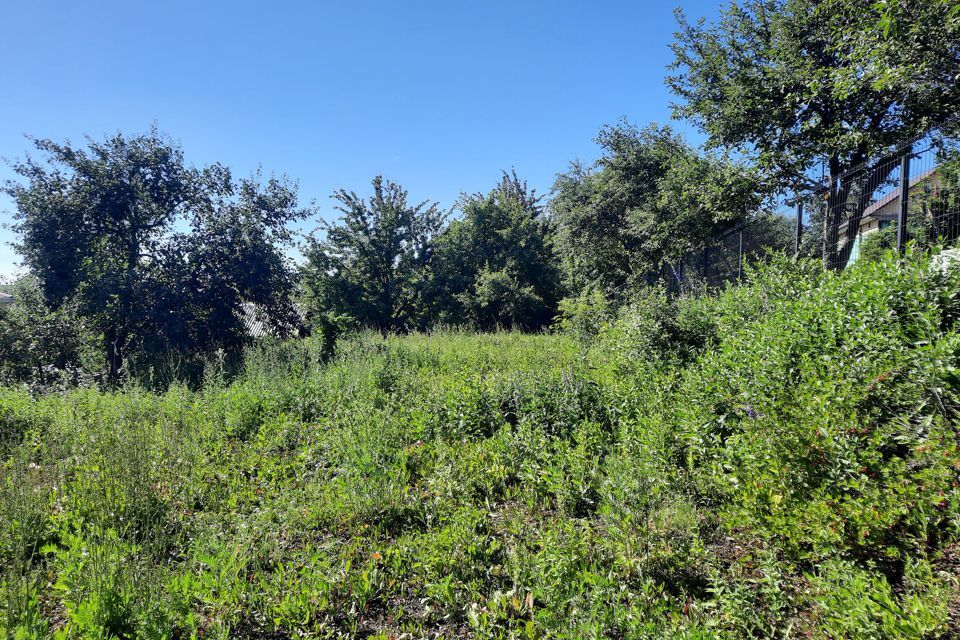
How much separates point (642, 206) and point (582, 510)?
1483 cm

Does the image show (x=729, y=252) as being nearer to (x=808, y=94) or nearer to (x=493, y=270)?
(x=808, y=94)

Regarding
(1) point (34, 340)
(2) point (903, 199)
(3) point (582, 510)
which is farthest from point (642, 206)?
(1) point (34, 340)

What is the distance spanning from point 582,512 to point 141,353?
1304 centimetres

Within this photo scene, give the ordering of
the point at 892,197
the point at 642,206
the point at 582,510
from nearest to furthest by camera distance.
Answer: the point at 582,510 < the point at 892,197 < the point at 642,206

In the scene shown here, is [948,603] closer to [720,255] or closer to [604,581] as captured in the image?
[604,581]

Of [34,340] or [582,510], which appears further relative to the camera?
[34,340]

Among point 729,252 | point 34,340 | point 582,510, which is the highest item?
point 729,252

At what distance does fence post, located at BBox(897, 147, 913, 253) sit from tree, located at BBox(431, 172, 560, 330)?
48.1 feet

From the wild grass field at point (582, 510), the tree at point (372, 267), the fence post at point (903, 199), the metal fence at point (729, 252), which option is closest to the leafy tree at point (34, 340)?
the tree at point (372, 267)

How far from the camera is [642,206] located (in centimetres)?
1588

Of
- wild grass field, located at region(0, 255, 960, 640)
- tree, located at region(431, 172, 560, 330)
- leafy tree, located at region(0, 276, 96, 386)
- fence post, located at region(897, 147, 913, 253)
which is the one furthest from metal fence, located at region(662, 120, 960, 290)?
leafy tree, located at region(0, 276, 96, 386)

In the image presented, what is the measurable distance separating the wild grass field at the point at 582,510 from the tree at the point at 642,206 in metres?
8.70

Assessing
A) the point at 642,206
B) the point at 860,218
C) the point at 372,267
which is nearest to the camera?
the point at 860,218

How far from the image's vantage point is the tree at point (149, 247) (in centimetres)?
1152
